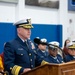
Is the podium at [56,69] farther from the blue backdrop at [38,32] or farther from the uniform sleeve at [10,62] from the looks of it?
the blue backdrop at [38,32]

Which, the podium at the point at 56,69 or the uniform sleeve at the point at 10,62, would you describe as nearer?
the podium at the point at 56,69

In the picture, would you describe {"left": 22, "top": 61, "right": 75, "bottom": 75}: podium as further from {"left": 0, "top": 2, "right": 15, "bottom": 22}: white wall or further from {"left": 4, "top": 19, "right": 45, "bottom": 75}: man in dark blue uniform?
{"left": 0, "top": 2, "right": 15, "bottom": 22}: white wall

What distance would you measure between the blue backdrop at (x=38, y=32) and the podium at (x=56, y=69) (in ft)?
10.3

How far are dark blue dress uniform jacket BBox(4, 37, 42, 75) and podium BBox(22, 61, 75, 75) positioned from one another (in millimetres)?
287

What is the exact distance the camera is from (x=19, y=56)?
246 cm

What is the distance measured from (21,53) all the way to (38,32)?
146 inches

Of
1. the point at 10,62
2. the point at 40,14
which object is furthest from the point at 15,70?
the point at 40,14

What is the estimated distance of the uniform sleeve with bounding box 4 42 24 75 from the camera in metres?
2.27

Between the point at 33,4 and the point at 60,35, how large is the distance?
120cm

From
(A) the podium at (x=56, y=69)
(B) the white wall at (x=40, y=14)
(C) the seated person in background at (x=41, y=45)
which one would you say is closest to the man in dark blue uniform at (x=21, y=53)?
(C) the seated person in background at (x=41, y=45)

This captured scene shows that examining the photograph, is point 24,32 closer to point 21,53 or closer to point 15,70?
point 21,53

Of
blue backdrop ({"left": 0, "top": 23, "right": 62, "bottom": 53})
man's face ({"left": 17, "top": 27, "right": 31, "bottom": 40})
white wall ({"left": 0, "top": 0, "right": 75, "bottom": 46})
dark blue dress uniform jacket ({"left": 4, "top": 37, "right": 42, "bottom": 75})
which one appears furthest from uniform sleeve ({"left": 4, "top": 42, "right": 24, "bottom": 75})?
white wall ({"left": 0, "top": 0, "right": 75, "bottom": 46})

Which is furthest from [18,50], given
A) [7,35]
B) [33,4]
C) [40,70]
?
[33,4]

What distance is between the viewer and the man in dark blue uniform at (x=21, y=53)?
2334 mm
